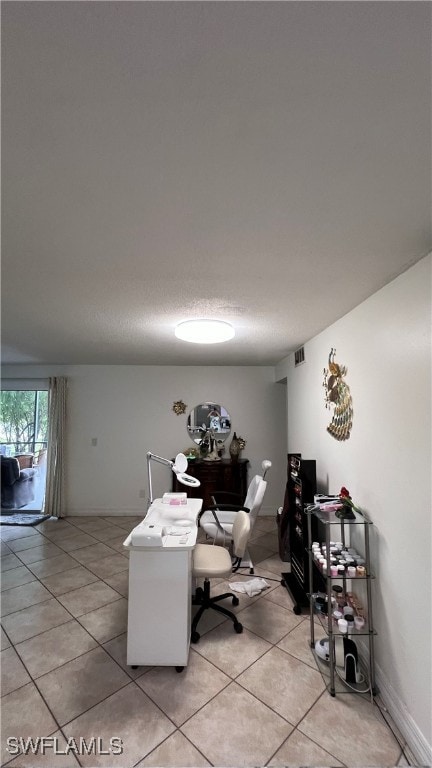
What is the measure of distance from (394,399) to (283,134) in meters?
1.43

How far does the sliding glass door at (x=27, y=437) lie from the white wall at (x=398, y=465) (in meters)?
4.78

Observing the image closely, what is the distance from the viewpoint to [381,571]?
6.26 ft

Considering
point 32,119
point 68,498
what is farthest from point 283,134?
point 68,498

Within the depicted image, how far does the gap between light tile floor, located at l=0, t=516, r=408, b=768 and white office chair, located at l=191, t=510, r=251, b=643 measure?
4.1 inches

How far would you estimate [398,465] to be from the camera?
1.75 metres

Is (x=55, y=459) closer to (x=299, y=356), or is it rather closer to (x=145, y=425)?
(x=145, y=425)

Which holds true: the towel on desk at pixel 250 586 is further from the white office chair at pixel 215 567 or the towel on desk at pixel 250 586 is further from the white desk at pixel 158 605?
the white desk at pixel 158 605

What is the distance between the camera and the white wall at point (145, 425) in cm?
512

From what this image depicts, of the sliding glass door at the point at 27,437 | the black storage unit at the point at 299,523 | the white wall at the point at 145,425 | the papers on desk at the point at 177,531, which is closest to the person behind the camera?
the papers on desk at the point at 177,531

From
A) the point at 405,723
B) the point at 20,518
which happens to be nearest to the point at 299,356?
the point at 405,723

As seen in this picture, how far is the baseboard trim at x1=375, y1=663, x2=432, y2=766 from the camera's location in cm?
147

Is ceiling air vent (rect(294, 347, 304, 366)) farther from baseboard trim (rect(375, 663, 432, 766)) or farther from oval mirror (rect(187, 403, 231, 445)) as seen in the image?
baseboard trim (rect(375, 663, 432, 766))

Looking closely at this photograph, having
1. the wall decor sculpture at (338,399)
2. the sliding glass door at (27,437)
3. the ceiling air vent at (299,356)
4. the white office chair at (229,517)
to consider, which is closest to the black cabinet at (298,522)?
the white office chair at (229,517)

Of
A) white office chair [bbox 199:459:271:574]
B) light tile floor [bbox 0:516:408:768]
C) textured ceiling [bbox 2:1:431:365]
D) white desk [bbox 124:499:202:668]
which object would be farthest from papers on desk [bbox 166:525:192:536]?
textured ceiling [bbox 2:1:431:365]
